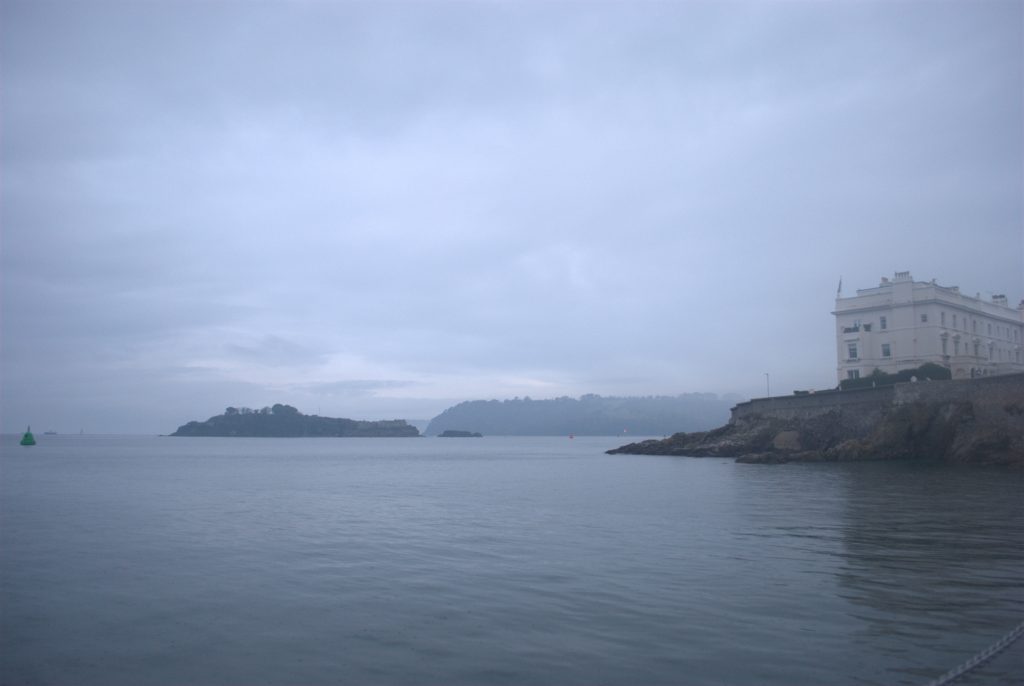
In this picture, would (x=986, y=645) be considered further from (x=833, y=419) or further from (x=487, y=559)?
(x=833, y=419)

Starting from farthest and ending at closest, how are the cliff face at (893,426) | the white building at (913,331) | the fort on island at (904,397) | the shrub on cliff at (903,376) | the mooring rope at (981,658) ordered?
the white building at (913,331) → the shrub on cliff at (903,376) → the fort on island at (904,397) → the cliff face at (893,426) → the mooring rope at (981,658)

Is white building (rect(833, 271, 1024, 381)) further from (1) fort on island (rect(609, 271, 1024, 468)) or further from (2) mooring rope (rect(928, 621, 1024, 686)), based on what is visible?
(2) mooring rope (rect(928, 621, 1024, 686))

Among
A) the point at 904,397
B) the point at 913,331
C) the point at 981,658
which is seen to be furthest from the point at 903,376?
the point at 981,658

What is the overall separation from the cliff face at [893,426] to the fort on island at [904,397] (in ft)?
0.24

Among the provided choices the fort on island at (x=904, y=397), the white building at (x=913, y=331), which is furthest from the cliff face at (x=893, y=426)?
the white building at (x=913, y=331)

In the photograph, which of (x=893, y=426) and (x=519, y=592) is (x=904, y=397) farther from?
(x=519, y=592)

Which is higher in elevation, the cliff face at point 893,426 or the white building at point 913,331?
the white building at point 913,331

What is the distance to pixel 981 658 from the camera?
359 inches

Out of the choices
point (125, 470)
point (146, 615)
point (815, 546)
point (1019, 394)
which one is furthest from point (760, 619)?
point (125, 470)

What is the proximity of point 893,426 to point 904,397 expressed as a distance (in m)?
2.92

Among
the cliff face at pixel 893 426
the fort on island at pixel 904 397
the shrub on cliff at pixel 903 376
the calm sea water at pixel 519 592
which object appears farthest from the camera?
the shrub on cliff at pixel 903 376

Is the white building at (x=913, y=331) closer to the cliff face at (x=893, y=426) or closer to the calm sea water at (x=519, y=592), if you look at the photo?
the cliff face at (x=893, y=426)

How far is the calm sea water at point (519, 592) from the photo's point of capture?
32.7 feet

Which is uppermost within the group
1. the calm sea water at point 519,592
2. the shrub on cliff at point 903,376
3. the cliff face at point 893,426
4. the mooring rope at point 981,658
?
the shrub on cliff at point 903,376
